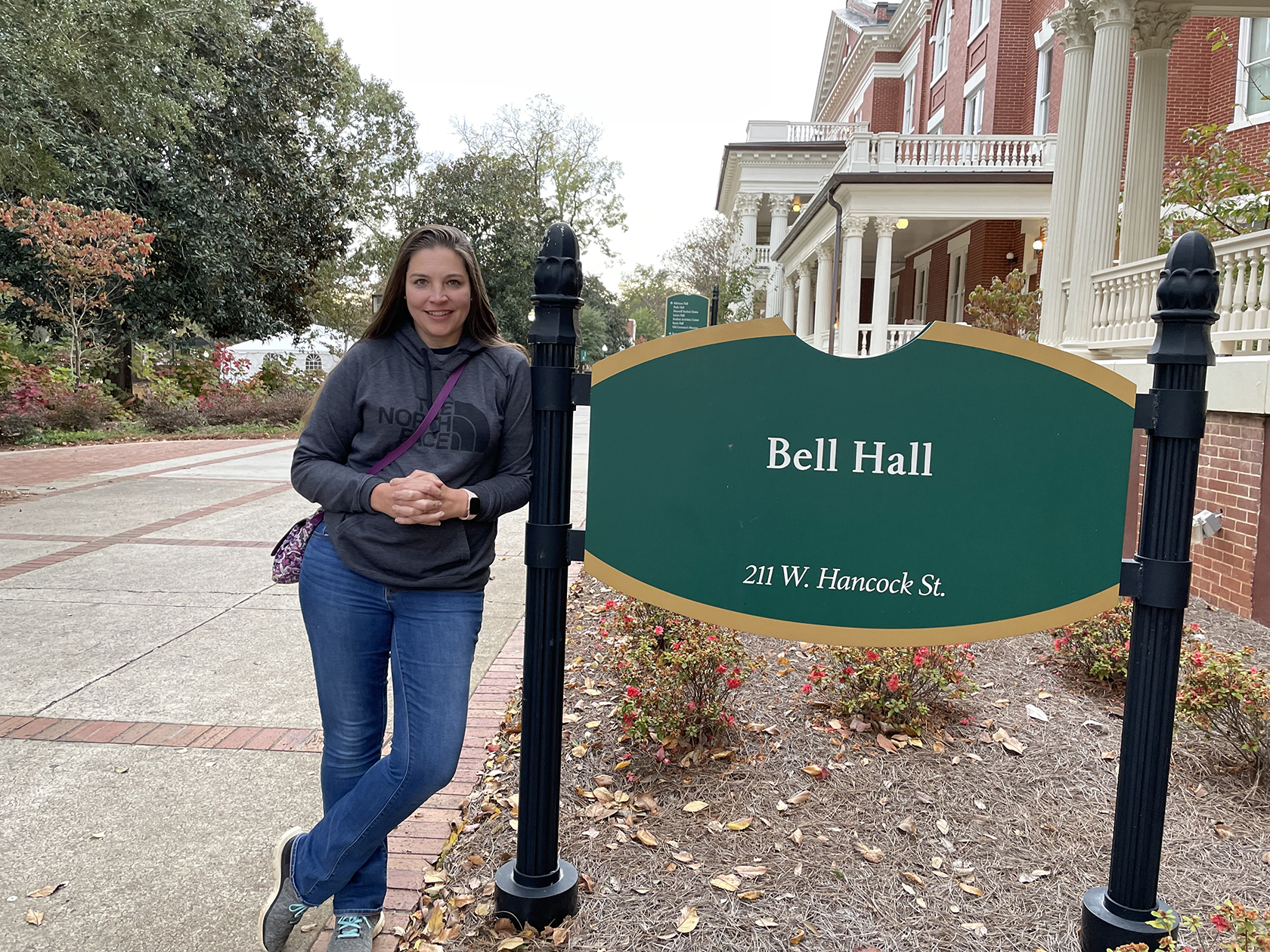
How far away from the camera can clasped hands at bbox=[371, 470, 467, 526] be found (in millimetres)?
2062

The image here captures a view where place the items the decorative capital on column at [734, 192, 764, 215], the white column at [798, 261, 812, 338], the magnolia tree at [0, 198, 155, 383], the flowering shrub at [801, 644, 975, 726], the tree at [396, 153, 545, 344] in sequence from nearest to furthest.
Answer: the flowering shrub at [801, 644, 975, 726]
the magnolia tree at [0, 198, 155, 383]
the white column at [798, 261, 812, 338]
the decorative capital on column at [734, 192, 764, 215]
the tree at [396, 153, 545, 344]

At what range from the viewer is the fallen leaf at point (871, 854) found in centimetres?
282

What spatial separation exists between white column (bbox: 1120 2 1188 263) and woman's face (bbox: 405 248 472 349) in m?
9.12

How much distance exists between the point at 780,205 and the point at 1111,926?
34.0 m

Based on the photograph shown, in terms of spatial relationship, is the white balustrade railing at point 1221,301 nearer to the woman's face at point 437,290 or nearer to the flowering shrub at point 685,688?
the flowering shrub at point 685,688

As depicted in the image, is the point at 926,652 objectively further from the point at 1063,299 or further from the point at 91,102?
the point at 91,102

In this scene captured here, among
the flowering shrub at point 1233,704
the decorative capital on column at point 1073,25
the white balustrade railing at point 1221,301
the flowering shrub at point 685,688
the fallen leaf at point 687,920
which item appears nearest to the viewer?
the fallen leaf at point 687,920

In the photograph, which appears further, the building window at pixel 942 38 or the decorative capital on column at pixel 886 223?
the building window at pixel 942 38

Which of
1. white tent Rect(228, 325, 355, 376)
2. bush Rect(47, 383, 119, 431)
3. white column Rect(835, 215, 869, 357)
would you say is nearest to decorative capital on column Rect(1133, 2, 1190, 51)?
white column Rect(835, 215, 869, 357)

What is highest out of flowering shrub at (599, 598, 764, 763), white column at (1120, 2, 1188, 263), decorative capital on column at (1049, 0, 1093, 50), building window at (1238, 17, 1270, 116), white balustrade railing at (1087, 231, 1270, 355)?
building window at (1238, 17, 1270, 116)

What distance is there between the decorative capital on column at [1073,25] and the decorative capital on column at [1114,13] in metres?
0.97

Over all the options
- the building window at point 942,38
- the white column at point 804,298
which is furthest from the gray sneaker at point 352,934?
the building window at point 942,38

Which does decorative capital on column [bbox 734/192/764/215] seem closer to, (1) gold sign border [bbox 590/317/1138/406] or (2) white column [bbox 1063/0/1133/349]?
(2) white column [bbox 1063/0/1133/349]

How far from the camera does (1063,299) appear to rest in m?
9.68
